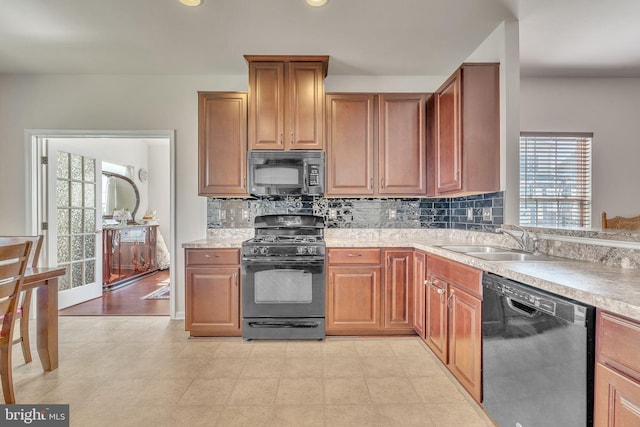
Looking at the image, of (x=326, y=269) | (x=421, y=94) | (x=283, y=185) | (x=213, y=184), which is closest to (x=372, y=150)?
(x=421, y=94)

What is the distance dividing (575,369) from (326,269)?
1.84m

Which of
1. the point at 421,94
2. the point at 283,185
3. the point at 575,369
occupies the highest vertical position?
the point at 421,94

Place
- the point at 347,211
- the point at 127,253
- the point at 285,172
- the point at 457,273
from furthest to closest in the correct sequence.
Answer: the point at 127,253
the point at 347,211
the point at 285,172
the point at 457,273

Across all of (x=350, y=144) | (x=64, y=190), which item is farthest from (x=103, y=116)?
(x=350, y=144)

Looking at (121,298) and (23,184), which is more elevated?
(23,184)

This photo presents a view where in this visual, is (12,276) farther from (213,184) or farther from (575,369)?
(575,369)

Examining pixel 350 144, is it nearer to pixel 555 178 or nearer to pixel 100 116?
pixel 555 178

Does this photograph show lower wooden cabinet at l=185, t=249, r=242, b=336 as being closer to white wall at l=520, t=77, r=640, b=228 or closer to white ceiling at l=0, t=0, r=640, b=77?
white ceiling at l=0, t=0, r=640, b=77

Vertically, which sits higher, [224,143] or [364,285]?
[224,143]

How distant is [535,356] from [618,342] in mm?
Answer: 378

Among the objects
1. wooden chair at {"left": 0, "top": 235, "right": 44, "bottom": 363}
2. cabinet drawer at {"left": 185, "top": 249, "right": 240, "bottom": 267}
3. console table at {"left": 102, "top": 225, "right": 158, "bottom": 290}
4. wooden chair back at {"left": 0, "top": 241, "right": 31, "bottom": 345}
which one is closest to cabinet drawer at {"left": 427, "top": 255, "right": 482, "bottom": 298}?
cabinet drawer at {"left": 185, "top": 249, "right": 240, "bottom": 267}

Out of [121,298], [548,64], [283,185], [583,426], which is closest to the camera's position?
[583,426]

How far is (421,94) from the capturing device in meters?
3.04

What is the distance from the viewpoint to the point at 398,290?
2.76 m
